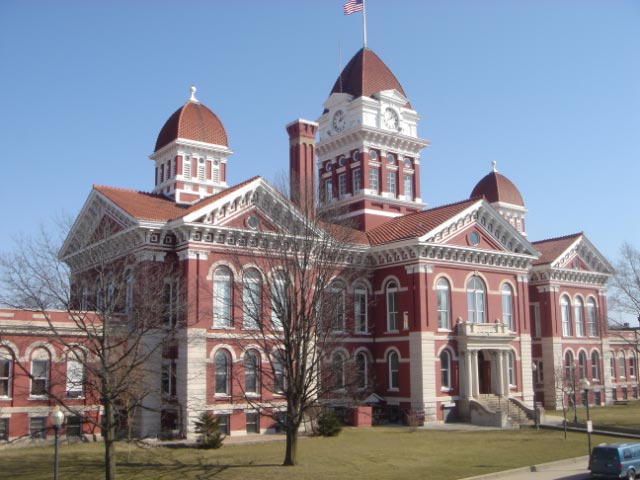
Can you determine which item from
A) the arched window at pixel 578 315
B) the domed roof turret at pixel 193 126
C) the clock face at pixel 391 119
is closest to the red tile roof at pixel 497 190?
the arched window at pixel 578 315

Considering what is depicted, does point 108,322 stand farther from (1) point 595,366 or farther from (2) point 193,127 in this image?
(1) point 595,366

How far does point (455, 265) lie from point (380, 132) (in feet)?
40.6

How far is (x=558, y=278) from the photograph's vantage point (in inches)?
2292

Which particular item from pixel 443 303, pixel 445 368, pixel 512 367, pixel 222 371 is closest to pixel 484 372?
pixel 512 367

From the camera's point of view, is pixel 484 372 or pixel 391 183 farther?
pixel 391 183

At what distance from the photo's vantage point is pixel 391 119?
55406 millimetres

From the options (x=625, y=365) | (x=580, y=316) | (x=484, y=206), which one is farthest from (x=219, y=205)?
(x=625, y=365)

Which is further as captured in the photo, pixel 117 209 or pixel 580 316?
pixel 580 316

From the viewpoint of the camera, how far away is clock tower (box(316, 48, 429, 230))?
53.0 meters

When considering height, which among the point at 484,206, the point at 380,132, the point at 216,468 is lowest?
the point at 216,468

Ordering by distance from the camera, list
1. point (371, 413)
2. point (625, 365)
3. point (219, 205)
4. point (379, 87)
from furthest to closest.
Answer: point (625, 365)
point (379, 87)
point (371, 413)
point (219, 205)

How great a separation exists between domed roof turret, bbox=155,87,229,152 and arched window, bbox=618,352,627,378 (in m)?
39.6

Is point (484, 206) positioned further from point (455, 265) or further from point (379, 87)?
point (379, 87)

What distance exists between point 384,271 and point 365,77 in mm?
16911
